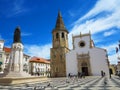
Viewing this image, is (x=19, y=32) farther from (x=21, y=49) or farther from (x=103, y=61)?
(x=103, y=61)

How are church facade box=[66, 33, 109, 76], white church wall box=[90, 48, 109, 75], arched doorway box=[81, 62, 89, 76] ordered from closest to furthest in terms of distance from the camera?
1. white church wall box=[90, 48, 109, 75]
2. church facade box=[66, 33, 109, 76]
3. arched doorway box=[81, 62, 89, 76]

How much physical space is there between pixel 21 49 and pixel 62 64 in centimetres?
2321

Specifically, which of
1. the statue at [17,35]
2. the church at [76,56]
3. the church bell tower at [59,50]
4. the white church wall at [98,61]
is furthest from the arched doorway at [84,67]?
the statue at [17,35]

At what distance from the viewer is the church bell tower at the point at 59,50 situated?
129 ft

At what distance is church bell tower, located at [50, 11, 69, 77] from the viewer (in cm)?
3925

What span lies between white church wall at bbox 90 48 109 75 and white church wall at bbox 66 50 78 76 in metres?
4.98

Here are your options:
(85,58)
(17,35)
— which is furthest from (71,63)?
(17,35)

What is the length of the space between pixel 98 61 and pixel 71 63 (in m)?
7.73

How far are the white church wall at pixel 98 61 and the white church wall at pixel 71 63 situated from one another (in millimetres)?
4975

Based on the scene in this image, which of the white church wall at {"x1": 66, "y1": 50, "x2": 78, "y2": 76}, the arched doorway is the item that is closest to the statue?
the white church wall at {"x1": 66, "y1": 50, "x2": 78, "y2": 76}

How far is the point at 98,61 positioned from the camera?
3653 centimetres

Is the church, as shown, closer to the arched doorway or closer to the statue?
the arched doorway

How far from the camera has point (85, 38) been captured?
40.6m

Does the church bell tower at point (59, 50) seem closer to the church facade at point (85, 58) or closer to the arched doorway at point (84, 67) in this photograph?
the church facade at point (85, 58)
